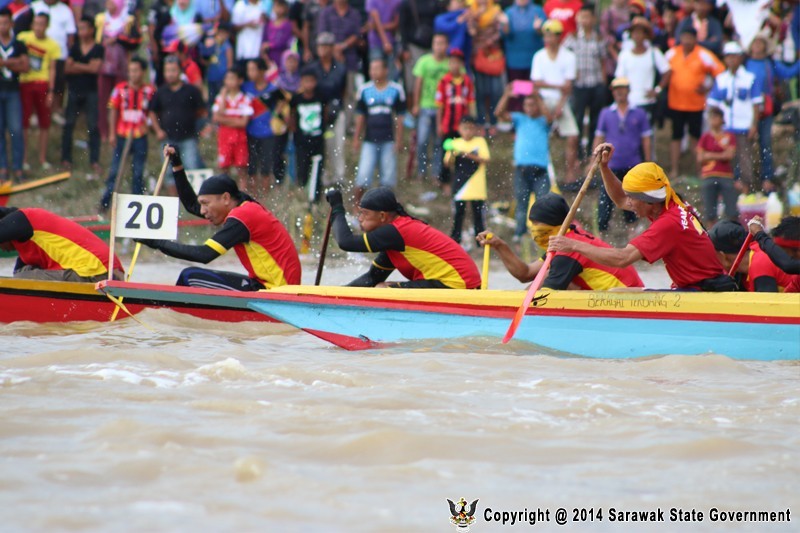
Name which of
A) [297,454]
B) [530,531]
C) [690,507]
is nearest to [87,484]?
[297,454]

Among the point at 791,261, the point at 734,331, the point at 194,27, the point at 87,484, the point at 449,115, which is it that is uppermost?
the point at 194,27

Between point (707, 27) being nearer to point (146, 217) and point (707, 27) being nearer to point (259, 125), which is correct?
point (259, 125)

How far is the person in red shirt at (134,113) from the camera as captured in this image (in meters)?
15.8

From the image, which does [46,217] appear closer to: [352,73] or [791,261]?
[791,261]

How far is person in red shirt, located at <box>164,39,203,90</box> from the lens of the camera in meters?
16.3

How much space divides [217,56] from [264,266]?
8.21m

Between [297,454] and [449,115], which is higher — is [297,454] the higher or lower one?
the lower one

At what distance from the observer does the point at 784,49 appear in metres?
15.5

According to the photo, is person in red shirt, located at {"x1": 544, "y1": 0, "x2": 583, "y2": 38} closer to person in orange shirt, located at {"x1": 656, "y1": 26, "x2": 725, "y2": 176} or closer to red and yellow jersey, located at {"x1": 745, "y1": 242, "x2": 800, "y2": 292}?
person in orange shirt, located at {"x1": 656, "y1": 26, "x2": 725, "y2": 176}

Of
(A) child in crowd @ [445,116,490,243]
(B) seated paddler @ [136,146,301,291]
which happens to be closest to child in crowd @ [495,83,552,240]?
(A) child in crowd @ [445,116,490,243]

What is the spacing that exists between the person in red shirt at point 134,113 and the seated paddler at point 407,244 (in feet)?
25.5

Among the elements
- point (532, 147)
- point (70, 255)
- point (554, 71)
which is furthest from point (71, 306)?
point (554, 71)

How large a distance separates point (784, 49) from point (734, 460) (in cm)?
1132

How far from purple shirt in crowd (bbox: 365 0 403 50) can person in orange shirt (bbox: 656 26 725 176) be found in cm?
386
